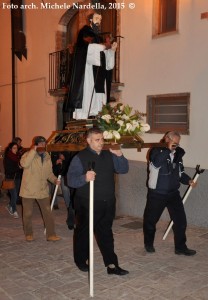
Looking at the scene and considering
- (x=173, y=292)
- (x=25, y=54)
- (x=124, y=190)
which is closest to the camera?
(x=173, y=292)

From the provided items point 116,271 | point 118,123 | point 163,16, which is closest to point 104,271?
point 116,271

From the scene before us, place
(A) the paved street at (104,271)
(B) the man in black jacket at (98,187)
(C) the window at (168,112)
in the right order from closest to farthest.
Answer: (A) the paved street at (104,271) → (B) the man in black jacket at (98,187) → (C) the window at (168,112)

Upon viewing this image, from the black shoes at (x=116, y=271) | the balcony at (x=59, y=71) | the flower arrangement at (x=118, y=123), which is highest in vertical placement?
the balcony at (x=59, y=71)

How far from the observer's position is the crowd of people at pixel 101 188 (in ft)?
15.1

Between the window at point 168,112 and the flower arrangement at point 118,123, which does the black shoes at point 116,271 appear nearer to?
the flower arrangement at point 118,123

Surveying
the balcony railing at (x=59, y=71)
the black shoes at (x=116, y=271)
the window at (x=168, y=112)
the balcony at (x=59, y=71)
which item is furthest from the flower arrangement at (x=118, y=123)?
the balcony railing at (x=59, y=71)

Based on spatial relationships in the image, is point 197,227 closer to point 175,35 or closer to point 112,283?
point 112,283

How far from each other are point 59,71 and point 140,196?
468cm

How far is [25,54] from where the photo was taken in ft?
40.2

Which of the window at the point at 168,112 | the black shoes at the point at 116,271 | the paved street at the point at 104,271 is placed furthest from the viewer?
the window at the point at 168,112

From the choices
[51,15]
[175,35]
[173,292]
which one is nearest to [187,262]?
[173,292]

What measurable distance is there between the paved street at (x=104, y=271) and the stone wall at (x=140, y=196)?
50 cm

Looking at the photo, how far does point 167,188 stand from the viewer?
555 centimetres

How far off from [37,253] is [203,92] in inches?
178
